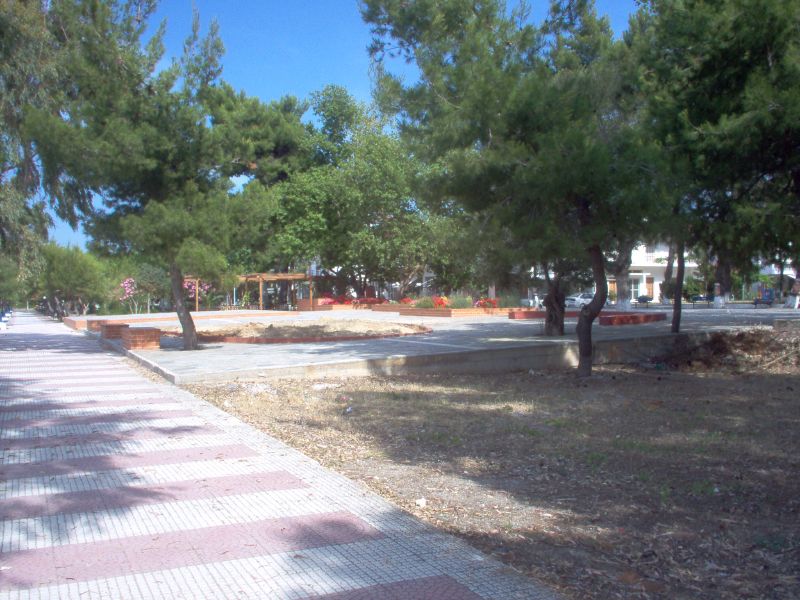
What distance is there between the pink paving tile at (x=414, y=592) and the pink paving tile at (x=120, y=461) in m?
3.34

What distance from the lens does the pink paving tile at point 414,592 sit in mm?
3754

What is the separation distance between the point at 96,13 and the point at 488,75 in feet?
31.1

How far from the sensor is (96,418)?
8.81 m

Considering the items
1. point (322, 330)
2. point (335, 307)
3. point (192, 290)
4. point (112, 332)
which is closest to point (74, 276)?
point (192, 290)

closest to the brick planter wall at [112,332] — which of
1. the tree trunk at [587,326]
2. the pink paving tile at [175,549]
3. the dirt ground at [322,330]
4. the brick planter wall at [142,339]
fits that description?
the dirt ground at [322,330]

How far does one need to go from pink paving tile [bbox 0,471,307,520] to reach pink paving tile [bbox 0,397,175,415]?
→ 435 centimetres

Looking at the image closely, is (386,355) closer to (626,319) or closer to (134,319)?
(626,319)

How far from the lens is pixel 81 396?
34.7ft

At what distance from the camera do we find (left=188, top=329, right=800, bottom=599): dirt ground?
14.3ft

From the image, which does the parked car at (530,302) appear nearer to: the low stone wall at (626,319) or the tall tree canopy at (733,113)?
the low stone wall at (626,319)

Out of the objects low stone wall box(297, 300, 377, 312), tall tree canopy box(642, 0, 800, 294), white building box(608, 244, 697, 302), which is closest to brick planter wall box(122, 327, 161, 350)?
tall tree canopy box(642, 0, 800, 294)

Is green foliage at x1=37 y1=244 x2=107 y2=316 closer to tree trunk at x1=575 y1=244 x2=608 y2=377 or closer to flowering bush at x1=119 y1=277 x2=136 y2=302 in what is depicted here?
flowering bush at x1=119 y1=277 x2=136 y2=302

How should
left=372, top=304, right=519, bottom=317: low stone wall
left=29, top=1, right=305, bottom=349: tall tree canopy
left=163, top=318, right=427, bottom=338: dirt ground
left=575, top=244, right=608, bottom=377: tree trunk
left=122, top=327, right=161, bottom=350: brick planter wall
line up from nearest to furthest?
left=575, top=244, right=608, bottom=377: tree trunk → left=29, top=1, right=305, bottom=349: tall tree canopy → left=122, top=327, right=161, bottom=350: brick planter wall → left=163, top=318, right=427, bottom=338: dirt ground → left=372, top=304, right=519, bottom=317: low stone wall

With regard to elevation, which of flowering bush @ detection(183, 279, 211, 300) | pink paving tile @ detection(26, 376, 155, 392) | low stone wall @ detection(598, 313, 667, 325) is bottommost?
pink paving tile @ detection(26, 376, 155, 392)
